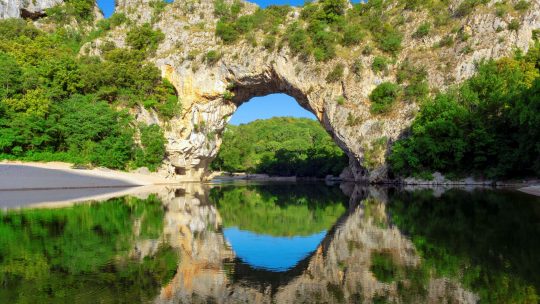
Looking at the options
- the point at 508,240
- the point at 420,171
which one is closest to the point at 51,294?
the point at 508,240

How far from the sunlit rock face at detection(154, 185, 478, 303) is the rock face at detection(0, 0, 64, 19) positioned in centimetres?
5851

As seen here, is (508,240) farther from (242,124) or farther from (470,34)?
(242,124)

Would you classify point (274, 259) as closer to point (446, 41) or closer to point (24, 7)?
point (446, 41)

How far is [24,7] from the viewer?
5731 centimetres

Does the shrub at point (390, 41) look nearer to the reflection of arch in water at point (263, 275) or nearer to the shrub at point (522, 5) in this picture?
the shrub at point (522, 5)

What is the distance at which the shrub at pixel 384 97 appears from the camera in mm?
42875

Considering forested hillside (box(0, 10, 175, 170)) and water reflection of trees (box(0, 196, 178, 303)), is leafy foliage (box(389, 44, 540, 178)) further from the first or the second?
water reflection of trees (box(0, 196, 178, 303))

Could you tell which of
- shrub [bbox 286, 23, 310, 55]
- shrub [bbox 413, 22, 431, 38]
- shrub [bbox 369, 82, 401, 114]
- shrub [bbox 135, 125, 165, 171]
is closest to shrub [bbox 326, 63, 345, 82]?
shrub [bbox 286, 23, 310, 55]

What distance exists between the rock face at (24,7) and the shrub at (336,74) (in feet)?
133

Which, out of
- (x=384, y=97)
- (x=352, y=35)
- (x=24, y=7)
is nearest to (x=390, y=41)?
(x=352, y=35)

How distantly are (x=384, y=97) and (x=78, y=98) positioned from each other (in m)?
32.3

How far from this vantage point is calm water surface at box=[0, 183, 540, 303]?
6729mm

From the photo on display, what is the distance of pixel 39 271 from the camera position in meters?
8.09

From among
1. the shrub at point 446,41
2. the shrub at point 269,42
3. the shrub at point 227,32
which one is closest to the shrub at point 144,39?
the shrub at point 227,32
